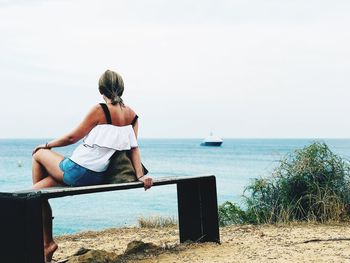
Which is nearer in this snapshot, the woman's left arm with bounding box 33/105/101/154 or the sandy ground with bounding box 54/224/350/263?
the woman's left arm with bounding box 33/105/101/154

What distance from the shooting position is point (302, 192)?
9.09 metres

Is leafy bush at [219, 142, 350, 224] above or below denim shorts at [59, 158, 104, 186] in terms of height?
below

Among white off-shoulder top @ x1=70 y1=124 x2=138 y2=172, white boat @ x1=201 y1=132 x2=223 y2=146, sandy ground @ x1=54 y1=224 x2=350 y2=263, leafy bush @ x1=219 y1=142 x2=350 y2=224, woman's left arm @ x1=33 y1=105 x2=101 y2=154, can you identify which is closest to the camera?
woman's left arm @ x1=33 y1=105 x2=101 y2=154

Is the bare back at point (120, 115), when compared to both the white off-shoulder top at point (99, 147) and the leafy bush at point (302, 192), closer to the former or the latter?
the white off-shoulder top at point (99, 147)

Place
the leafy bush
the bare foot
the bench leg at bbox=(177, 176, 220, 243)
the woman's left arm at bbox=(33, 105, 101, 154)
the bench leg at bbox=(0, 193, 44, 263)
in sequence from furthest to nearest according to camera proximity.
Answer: the leafy bush → the bench leg at bbox=(177, 176, 220, 243) → the bare foot → the woman's left arm at bbox=(33, 105, 101, 154) → the bench leg at bbox=(0, 193, 44, 263)

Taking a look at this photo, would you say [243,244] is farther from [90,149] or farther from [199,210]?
[90,149]

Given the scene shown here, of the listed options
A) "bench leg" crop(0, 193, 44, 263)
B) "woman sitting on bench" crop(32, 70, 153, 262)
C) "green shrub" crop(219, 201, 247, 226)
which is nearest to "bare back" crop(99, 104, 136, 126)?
"woman sitting on bench" crop(32, 70, 153, 262)

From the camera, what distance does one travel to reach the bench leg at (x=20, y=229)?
4777mm

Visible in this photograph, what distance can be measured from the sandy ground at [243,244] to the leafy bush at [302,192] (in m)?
0.49

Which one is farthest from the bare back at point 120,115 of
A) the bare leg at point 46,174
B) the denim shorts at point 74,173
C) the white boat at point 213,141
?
the white boat at point 213,141

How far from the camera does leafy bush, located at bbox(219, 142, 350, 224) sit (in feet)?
28.5

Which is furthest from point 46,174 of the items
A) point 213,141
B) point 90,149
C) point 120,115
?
point 213,141

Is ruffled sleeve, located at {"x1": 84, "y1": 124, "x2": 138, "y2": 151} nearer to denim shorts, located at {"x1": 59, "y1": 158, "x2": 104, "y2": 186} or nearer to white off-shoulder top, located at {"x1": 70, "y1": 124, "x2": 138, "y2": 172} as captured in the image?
white off-shoulder top, located at {"x1": 70, "y1": 124, "x2": 138, "y2": 172}

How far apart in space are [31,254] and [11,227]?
10.8 inches
